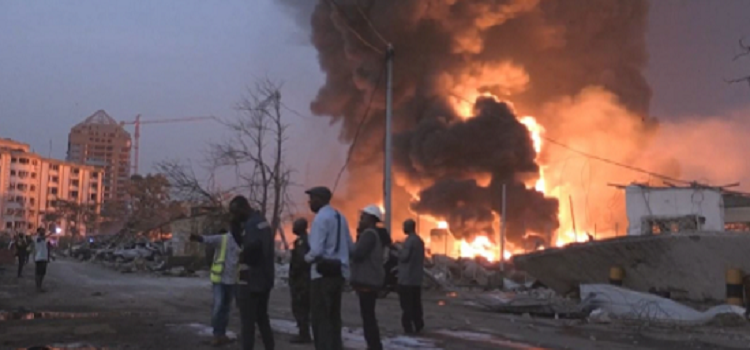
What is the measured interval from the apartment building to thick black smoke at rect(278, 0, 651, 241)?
5314 centimetres

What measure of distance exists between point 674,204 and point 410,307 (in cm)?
1746

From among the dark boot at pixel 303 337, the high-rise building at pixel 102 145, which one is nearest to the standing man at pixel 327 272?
the dark boot at pixel 303 337

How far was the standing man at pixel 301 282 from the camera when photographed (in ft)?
25.4

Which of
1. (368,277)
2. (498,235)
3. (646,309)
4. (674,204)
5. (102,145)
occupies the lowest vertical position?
(646,309)

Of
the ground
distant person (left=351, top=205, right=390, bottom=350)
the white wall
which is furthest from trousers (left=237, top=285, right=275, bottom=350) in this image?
the white wall

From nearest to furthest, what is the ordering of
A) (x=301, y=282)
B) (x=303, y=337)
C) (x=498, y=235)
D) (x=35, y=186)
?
(x=303, y=337) → (x=301, y=282) → (x=498, y=235) → (x=35, y=186)

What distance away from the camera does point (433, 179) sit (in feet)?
119

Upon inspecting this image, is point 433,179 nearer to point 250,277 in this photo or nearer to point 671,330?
point 671,330

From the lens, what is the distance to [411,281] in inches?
357

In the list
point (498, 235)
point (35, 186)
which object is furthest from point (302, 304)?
point (35, 186)

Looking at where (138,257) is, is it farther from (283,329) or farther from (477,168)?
(283,329)

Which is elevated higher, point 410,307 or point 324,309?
point 324,309

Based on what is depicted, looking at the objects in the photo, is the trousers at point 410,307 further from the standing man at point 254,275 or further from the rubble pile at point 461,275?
the rubble pile at point 461,275

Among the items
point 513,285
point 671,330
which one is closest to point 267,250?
point 671,330
